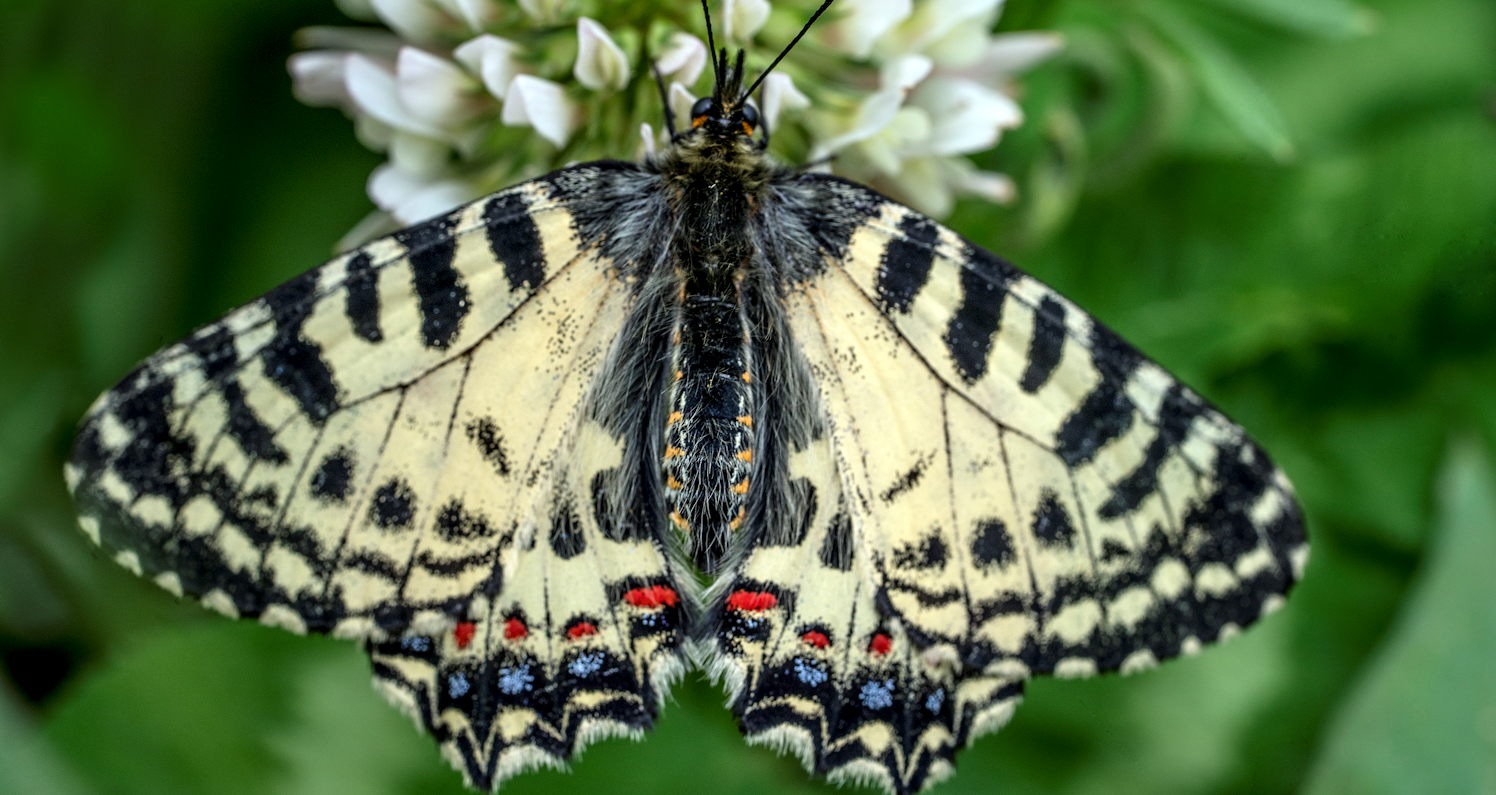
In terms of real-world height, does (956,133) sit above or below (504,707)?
above

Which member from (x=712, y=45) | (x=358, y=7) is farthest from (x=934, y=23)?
(x=358, y=7)

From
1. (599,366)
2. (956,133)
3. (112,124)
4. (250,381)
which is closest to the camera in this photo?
(250,381)

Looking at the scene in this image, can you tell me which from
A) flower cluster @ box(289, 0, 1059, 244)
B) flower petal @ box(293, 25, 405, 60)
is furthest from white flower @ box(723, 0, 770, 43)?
flower petal @ box(293, 25, 405, 60)

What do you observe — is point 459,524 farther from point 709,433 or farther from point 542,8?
point 542,8

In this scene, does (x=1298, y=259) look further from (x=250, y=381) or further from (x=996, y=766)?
(x=250, y=381)

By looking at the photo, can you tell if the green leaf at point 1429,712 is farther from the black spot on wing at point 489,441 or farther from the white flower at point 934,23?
the black spot on wing at point 489,441

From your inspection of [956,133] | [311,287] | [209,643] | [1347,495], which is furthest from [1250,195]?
[209,643]

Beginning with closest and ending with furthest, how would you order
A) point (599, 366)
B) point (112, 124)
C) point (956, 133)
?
point (599, 366) < point (956, 133) < point (112, 124)

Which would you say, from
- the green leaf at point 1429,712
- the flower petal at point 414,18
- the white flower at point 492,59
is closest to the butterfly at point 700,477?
the white flower at point 492,59
